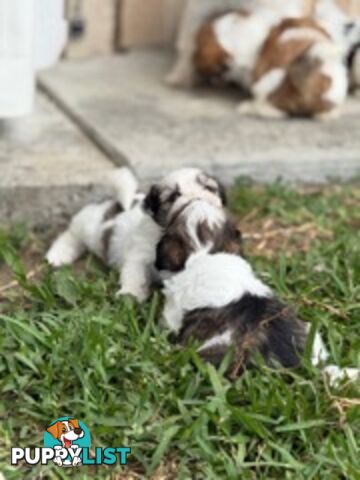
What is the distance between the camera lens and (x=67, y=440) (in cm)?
358

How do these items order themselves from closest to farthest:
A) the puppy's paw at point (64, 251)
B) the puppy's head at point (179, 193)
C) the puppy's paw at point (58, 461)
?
the puppy's paw at point (58, 461), the puppy's head at point (179, 193), the puppy's paw at point (64, 251)

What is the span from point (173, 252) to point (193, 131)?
7.77ft

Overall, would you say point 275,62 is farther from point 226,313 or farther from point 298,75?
point 226,313

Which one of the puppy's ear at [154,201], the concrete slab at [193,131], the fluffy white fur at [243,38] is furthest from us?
the fluffy white fur at [243,38]

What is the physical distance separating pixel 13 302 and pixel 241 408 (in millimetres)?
1289

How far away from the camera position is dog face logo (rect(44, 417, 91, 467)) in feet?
11.5

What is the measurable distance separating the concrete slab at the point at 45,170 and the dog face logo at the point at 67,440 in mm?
1978

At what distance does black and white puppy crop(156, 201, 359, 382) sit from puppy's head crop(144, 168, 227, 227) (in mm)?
142

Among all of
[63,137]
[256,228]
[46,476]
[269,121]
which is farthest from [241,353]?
[269,121]

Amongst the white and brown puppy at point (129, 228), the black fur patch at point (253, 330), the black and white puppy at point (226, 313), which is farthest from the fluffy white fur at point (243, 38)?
the black fur patch at point (253, 330)

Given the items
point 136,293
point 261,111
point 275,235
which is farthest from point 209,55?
point 136,293

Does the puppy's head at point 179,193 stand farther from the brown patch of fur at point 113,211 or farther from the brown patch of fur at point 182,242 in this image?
the brown patch of fur at point 113,211

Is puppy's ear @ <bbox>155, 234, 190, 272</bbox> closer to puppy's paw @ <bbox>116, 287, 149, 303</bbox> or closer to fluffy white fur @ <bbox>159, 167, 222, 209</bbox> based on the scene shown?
fluffy white fur @ <bbox>159, 167, 222, 209</bbox>

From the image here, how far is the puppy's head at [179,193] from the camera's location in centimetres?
441
